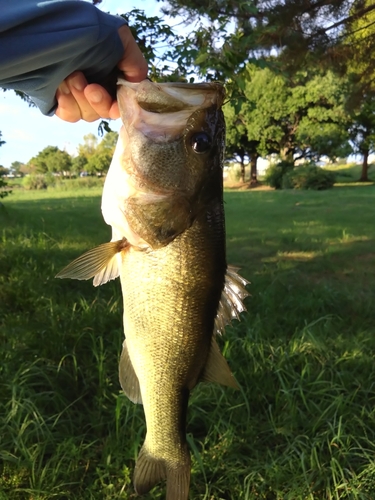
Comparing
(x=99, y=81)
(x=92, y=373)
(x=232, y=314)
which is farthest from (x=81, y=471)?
(x=99, y=81)

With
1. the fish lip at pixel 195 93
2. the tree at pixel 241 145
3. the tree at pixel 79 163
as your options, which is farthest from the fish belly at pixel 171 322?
the tree at pixel 79 163

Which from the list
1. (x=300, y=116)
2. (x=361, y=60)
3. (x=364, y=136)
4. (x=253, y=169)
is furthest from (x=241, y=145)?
(x=361, y=60)

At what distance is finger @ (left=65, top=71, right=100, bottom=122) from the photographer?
1.63 metres

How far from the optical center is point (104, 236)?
8.96 meters

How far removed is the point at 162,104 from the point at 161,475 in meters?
1.39

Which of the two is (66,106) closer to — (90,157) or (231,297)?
(231,297)

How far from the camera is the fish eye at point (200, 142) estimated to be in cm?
153

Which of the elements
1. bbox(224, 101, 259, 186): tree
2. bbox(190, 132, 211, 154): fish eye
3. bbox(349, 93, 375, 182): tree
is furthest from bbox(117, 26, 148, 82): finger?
bbox(349, 93, 375, 182): tree

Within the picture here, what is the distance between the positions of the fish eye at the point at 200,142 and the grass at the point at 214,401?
222 cm

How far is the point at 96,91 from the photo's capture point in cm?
163

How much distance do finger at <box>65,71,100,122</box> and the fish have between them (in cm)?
19

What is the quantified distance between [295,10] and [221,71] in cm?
319

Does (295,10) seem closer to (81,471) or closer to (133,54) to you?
(133,54)

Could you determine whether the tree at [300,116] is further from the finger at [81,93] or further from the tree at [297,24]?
the finger at [81,93]
